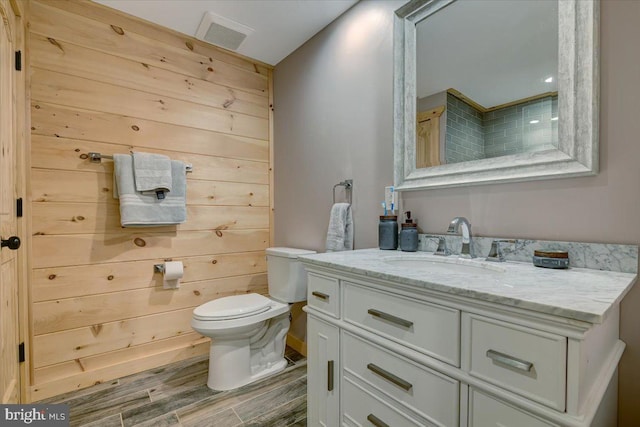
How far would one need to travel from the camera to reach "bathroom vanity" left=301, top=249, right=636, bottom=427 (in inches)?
23.1

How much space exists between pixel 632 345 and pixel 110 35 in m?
2.96

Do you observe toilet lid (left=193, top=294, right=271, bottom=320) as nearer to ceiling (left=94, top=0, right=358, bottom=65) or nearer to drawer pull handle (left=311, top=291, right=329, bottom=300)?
drawer pull handle (left=311, top=291, right=329, bottom=300)

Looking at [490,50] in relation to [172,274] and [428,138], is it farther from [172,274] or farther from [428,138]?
[172,274]

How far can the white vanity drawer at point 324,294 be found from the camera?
1126 mm

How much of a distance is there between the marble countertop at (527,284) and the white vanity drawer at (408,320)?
68 mm

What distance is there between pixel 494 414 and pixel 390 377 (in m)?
0.30

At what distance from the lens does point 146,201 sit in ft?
6.21

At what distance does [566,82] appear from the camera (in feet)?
3.29

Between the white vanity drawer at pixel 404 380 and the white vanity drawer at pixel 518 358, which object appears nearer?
the white vanity drawer at pixel 518 358

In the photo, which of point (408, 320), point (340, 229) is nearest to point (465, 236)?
point (408, 320)

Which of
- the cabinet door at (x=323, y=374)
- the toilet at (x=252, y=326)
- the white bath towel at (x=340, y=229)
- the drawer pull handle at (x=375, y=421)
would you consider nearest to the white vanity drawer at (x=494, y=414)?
the drawer pull handle at (x=375, y=421)

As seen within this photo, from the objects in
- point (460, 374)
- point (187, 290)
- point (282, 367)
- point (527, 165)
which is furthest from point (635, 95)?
point (187, 290)

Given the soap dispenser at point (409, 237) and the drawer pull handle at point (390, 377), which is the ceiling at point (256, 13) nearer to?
the soap dispenser at point (409, 237)

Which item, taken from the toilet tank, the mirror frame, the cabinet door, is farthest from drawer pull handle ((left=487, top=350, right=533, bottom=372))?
the toilet tank
